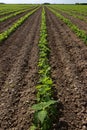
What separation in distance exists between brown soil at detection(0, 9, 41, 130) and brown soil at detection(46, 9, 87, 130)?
0.82m

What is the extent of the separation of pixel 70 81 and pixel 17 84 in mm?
1815

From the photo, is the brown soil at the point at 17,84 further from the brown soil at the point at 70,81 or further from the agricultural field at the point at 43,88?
the brown soil at the point at 70,81

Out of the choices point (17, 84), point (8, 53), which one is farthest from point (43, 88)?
point (8, 53)

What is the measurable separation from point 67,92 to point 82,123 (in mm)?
1805

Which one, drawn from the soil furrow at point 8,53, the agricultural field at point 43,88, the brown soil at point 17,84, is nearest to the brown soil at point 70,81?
the agricultural field at point 43,88

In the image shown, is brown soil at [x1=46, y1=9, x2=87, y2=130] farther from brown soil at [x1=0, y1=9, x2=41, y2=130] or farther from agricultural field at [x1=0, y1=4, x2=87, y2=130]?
brown soil at [x1=0, y1=9, x2=41, y2=130]

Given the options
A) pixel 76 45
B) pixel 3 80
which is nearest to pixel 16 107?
pixel 3 80

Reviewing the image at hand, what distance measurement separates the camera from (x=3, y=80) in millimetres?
8719

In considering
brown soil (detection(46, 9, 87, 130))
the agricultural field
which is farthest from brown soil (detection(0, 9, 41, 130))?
brown soil (detection(46, 9, 87, 130))

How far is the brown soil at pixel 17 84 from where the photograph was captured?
6055 mm

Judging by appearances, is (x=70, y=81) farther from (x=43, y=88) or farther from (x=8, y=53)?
(x=8, y=53)

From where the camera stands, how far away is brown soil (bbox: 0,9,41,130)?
19.9ft

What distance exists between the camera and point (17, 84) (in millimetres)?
8266

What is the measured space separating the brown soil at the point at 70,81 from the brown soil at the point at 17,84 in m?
0.82
